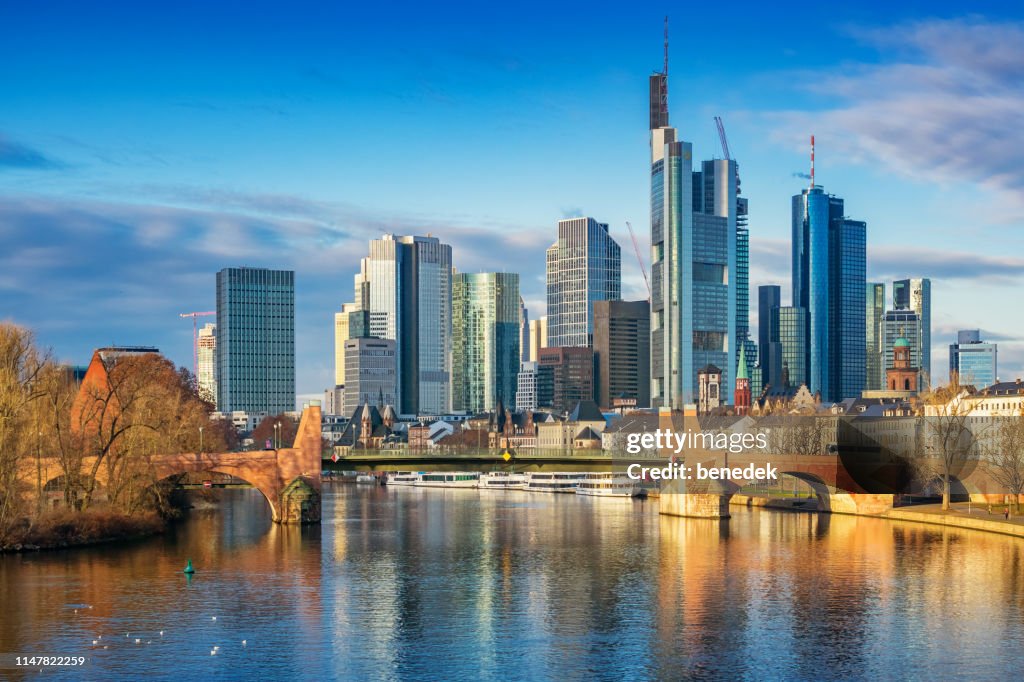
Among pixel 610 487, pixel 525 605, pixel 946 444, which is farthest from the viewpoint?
pixel 610 487

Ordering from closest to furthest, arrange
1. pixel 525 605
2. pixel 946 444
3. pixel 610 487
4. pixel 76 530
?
pixel 525 605, pixel 76 530, pixel 946 444, pixel 610 487

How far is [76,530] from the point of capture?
308 ft

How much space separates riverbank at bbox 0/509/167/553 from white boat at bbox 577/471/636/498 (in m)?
83.5

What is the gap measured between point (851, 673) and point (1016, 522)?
59.5 meters

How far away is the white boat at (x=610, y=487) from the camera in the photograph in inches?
7000

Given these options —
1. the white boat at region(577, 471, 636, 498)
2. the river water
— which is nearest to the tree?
the river water

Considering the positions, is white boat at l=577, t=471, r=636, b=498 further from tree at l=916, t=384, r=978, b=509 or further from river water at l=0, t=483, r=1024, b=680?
river water at l=0, t=483, r=1024, b=680

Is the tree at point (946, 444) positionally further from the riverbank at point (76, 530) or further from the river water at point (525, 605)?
the riverbank at point (76, 530)

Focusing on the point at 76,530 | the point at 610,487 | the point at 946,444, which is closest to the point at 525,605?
the point at 76,530

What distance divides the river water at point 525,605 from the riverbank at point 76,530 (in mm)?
1862

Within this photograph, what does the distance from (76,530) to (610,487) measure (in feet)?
344

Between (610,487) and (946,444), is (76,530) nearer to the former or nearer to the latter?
(946,444)

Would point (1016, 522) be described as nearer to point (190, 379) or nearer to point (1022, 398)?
point (1022, 398)

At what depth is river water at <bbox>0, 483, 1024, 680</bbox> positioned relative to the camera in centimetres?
5769
